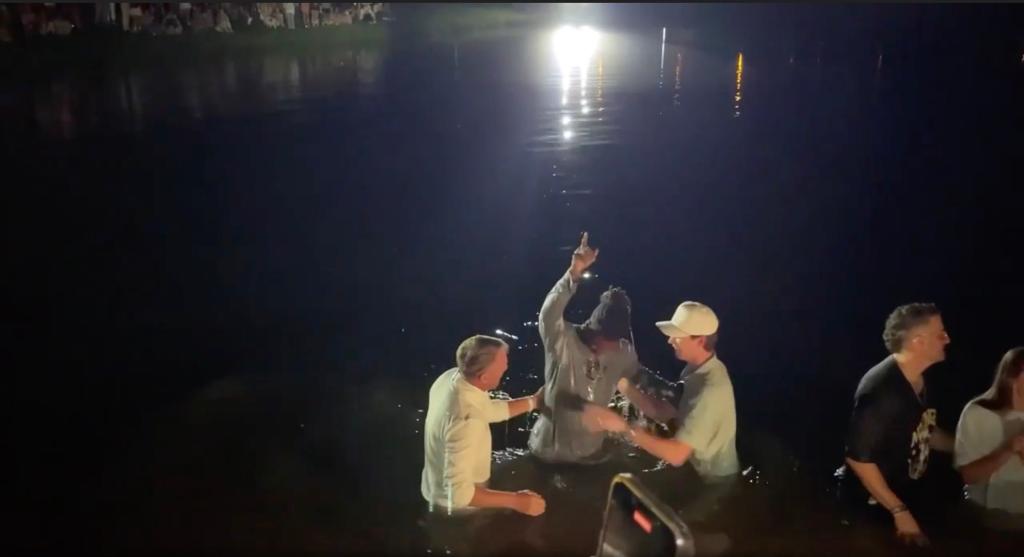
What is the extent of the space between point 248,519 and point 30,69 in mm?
1455

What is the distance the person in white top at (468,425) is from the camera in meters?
1.76

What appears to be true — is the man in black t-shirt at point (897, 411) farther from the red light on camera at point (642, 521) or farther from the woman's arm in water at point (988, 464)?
the red light on camera at point (642, 521)

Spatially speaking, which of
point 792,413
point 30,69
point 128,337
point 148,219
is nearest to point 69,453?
point 128,337

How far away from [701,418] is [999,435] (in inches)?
31.6

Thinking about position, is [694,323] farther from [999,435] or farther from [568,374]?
[999,435]

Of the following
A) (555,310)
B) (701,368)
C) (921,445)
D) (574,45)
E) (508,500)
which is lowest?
(508,500)

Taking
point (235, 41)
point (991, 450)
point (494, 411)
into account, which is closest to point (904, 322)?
point (991, 450)

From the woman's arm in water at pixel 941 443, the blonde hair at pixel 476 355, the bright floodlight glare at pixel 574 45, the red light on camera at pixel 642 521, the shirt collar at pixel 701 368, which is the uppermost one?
the bright floodlight glare at pixel 574 45

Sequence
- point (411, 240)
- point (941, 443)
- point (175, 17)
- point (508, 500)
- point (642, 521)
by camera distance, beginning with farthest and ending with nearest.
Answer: point (411, 240), point (175, 17), point (941, 443), point (508, 500), point (642, 521)

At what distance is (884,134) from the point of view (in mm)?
2455

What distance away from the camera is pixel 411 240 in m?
2.41

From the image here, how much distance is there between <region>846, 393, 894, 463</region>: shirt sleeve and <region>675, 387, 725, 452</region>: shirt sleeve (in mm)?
344

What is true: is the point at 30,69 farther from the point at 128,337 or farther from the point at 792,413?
the point at 792,413

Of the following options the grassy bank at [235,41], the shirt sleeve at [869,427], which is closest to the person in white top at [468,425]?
the shirt sleeve at [869,427]
